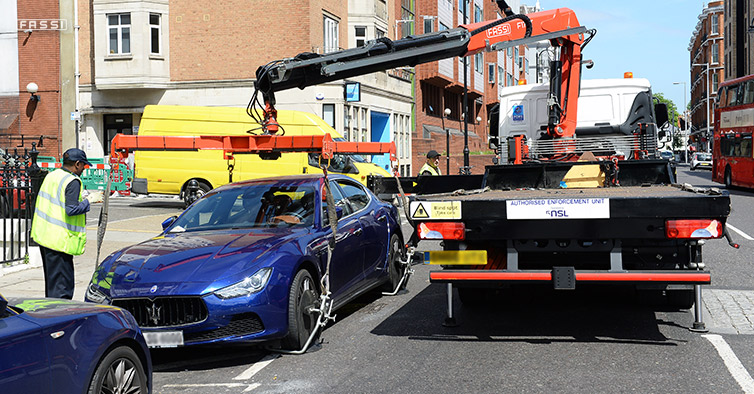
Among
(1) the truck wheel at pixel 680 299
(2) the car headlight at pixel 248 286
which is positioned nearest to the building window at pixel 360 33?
(1) the truck wheel at pixel 680 299

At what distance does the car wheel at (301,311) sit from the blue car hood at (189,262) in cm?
35

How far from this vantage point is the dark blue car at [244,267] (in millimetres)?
5980

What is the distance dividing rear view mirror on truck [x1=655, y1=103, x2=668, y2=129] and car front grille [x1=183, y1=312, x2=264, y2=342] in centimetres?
944

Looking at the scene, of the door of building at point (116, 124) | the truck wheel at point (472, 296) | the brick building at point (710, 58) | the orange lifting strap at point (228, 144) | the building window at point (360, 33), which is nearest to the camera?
the truck wheel at point (472, 296)

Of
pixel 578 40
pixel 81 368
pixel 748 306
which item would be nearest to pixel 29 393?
pixel 81 368

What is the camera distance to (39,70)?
3186 cm

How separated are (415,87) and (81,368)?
39.8 metres

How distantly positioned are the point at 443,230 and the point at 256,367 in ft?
6.07

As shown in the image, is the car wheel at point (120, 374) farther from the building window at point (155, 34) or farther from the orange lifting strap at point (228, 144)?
the building window at point (155, 34)

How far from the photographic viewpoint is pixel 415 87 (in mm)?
43062

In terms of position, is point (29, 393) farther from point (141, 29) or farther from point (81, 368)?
point (141, 29)

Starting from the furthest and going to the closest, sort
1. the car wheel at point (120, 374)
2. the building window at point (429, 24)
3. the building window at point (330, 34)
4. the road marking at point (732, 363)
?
the building window at point (429, 24), the building window at point (330, 34), the road marking at point (732, 363), the car wheel at point (120, 374)

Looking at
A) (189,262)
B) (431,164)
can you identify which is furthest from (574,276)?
(431,164)

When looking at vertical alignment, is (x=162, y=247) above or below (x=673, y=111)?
below
